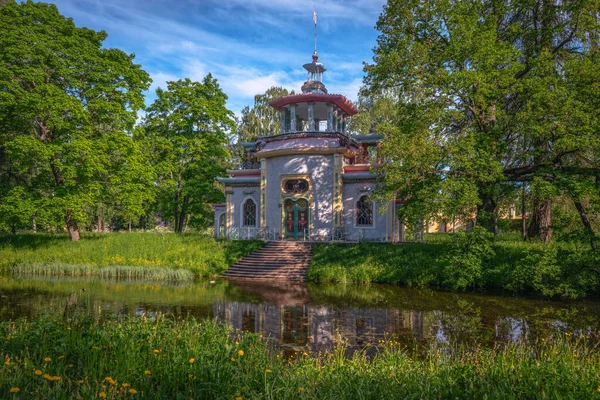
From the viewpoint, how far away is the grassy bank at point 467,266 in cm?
1570

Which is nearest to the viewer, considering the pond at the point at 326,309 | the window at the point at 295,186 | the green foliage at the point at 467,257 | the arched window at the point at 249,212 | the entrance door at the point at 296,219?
the pond at the point at 326,309

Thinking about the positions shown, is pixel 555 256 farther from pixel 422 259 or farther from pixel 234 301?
pixel 234 301

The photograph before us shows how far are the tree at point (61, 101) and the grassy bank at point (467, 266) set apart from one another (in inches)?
527

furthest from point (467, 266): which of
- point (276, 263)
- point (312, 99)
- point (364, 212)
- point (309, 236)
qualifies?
point (312, 99)

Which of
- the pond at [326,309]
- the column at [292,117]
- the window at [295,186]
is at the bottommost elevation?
the pond at [326,309]

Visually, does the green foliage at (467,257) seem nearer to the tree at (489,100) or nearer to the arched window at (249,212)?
the tree at (489,100)

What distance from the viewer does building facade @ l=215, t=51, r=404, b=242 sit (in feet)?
81.7

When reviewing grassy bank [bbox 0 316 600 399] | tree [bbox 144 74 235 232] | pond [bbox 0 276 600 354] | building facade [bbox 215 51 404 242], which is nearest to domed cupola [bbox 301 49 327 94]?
building facade [bbox 215 51 404 242]

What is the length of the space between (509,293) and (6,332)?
641 inches

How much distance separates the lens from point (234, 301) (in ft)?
49.0

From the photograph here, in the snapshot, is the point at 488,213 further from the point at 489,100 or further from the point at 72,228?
the point at 72,228

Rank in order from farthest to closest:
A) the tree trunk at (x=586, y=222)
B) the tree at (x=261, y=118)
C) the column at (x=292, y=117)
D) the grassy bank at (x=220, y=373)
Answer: the tree at (x=261, y=118) < the column at (x=292, y=117) < the tree trunk at (x=586, y=222) < the grassy bank at (x=220, y=373)

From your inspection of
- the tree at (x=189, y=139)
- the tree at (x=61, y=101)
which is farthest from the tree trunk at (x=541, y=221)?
the tree at (x=61, y=101)

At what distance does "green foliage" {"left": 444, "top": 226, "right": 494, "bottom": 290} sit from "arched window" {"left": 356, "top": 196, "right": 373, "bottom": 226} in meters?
7.83
